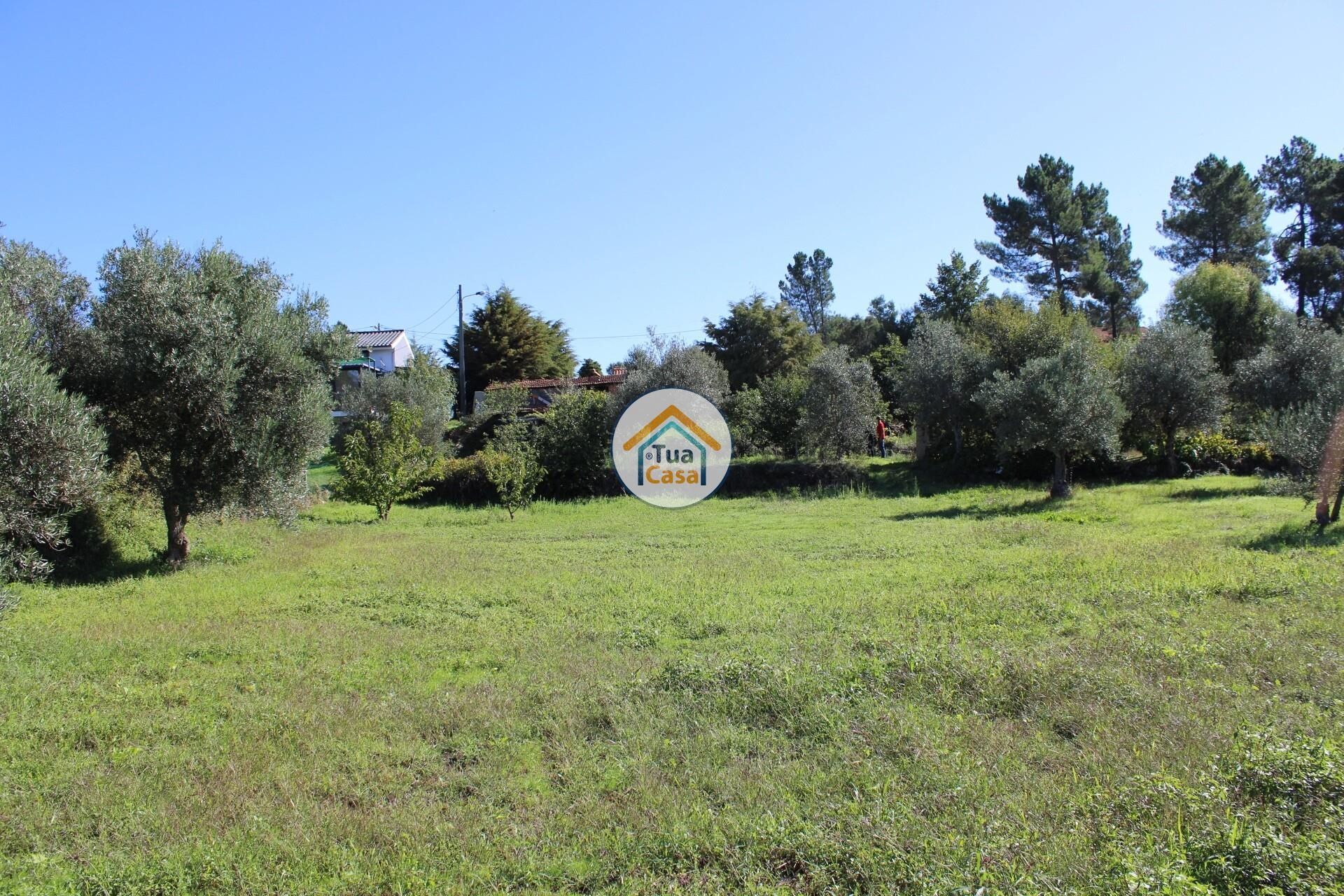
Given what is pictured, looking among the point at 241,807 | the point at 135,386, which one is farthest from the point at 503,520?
the point at 241,807

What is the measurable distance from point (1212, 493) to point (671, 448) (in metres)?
13.8

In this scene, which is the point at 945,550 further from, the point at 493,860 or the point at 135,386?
the point at 135,386

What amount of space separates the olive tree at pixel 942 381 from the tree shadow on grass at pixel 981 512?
595cm

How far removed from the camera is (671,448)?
75.4ft

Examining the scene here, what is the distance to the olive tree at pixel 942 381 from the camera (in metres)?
23.9

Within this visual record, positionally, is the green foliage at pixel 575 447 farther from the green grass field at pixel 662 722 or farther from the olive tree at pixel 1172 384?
the olive tree at pixel 1172 384

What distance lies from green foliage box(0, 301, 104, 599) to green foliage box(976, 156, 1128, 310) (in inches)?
1494

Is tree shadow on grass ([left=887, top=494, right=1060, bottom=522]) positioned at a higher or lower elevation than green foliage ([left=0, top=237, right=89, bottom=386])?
lower

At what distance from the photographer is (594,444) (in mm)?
24422

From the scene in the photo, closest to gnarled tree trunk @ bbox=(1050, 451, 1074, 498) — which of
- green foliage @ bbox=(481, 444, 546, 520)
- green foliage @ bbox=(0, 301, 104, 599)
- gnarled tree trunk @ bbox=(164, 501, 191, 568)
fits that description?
green foliage @ bbox=(481, 444, 546, 520)

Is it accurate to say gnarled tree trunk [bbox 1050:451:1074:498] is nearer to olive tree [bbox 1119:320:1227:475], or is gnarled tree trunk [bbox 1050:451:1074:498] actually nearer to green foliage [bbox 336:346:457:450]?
olive tree [bbox 1119:320:1227:475]

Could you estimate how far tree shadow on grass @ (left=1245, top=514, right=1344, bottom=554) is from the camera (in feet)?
32.9

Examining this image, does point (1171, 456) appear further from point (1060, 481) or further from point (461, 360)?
point (461, 360)

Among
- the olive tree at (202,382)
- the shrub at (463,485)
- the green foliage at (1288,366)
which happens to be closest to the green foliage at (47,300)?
the olive tree at (202,382)
